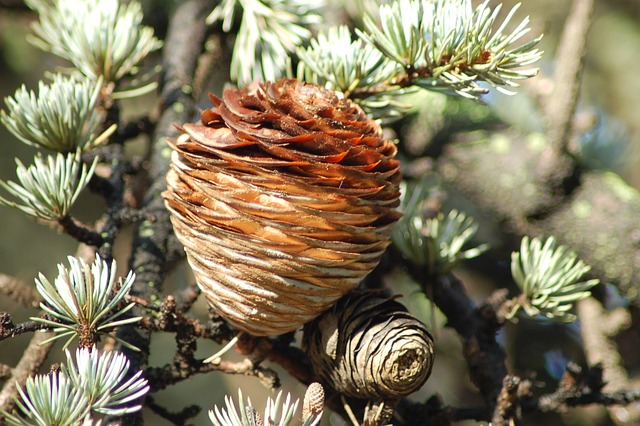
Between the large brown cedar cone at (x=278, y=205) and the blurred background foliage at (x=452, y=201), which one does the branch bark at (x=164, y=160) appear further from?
the blurred background foliage at (x=452, y=201)

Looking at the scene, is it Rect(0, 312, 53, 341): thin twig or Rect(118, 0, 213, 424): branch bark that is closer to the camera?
Rect(0, 312, 53, 341): thin twig

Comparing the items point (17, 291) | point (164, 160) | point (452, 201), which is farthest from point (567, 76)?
point (17, 291)

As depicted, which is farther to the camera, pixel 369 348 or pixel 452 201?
pixel 452 201

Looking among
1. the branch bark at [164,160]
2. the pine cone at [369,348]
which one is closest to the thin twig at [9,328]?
the branch bark at [164,160]

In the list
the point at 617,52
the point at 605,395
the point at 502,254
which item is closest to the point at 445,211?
the point at 502,254

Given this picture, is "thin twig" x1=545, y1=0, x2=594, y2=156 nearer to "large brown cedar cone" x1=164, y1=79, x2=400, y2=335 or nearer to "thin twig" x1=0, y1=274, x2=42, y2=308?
"large brown cedar cone" x1=164, y1=79, x2=400, y2=335

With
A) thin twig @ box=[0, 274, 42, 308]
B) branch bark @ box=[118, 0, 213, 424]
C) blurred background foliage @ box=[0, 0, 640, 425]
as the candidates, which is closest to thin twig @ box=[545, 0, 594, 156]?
blurred background foliage @ box=[0, 0, 640, 425]

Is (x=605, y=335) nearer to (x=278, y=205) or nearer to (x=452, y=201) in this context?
(x=452, y=201)
